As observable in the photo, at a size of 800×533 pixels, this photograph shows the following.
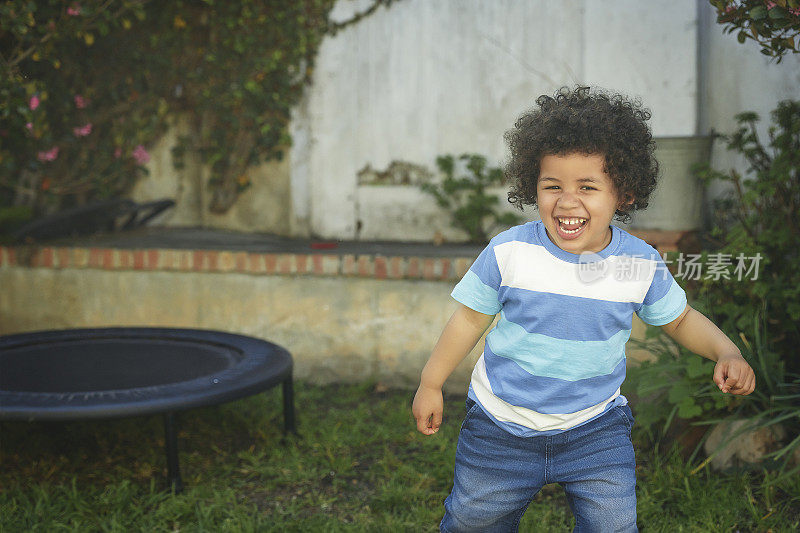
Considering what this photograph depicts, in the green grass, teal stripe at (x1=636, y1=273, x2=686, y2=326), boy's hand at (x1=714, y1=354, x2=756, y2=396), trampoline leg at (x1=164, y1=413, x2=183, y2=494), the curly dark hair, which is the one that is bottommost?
the green grass

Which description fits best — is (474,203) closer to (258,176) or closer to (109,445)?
(258,176)

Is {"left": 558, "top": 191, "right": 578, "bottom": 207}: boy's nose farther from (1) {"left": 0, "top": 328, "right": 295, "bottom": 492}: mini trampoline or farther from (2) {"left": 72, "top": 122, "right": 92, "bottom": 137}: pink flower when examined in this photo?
(2) {"left": 72, "top": 122, "right": 92, "bottom": 137}: pink flower

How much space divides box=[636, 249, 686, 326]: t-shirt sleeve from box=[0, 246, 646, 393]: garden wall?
2.20 meters

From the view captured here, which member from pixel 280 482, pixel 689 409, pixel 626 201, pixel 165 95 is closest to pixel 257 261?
pixel 280 482

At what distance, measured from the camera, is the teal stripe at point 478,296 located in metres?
1.77

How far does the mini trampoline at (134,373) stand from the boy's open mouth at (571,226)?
1.53 meters

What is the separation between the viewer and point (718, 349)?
68.2 inches

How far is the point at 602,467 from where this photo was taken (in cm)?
173

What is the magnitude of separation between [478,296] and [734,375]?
557 mm

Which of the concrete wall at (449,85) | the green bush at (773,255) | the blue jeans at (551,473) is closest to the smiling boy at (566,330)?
the blue jeans at (551,473)

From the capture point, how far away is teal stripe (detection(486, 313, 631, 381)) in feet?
5.63

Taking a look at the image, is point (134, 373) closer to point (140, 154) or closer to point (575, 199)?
point (575, 199)

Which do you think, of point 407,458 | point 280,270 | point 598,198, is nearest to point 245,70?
point 280,270

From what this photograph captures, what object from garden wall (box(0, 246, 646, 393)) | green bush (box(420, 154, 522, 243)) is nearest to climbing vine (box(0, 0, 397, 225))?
garden wall (box(0, 246, 646, 393))
